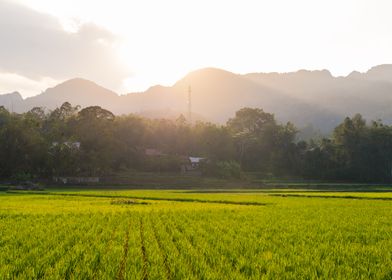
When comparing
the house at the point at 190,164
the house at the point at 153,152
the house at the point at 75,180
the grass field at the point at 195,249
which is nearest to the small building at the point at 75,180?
the house at the point at 75,180

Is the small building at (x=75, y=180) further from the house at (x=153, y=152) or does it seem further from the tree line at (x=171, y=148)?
the house at (x=153, y=152)

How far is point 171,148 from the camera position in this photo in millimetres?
110188

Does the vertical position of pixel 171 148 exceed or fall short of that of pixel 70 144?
it exceeds it

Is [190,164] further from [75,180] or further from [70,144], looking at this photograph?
[75,180]

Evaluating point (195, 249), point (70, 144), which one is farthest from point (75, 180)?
point (195, 249)

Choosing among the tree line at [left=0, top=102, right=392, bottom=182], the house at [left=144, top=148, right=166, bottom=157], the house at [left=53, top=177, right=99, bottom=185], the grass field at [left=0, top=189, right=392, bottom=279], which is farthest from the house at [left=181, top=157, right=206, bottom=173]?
the grass field at [left=0, top=189, right=392, bottom=279]

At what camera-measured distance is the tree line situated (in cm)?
7500

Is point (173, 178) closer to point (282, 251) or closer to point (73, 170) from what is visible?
point (73, 170)

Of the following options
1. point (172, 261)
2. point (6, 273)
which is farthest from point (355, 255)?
point (6, 273)

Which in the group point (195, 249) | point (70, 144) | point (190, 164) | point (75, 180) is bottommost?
point (195, 249)

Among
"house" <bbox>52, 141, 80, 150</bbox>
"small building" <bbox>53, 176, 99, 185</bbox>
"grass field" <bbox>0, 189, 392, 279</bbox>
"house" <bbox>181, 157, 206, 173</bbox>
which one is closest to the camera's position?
"grass field" <bbox>0, 189, 392, 279</bbox>

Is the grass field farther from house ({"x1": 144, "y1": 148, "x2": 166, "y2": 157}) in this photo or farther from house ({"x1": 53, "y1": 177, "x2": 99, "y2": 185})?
house ({"x1": 144, "y1": 148, "x2": 166, "y2": 157})

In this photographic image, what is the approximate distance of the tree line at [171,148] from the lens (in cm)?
7500

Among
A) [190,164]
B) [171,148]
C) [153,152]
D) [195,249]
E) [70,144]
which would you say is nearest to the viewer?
[195,249]
